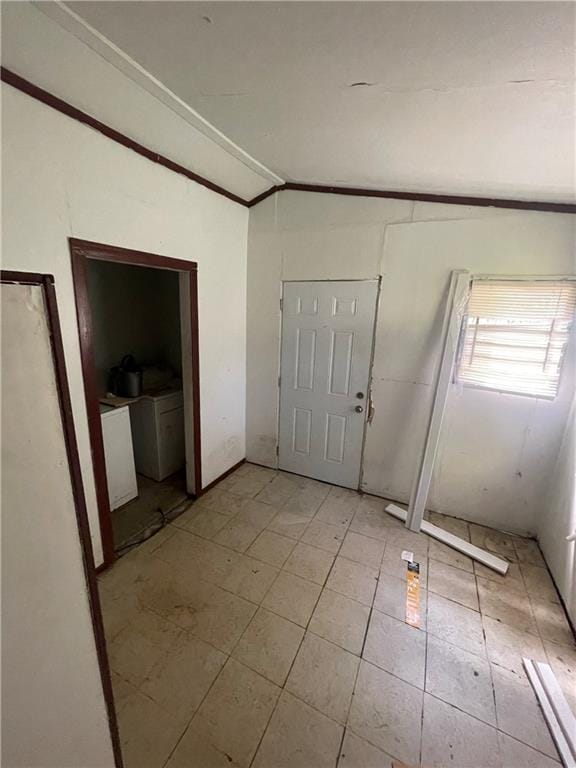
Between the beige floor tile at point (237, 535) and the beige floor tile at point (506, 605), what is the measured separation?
154cm

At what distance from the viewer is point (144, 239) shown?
6.57 ft

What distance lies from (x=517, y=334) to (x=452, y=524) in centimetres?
159

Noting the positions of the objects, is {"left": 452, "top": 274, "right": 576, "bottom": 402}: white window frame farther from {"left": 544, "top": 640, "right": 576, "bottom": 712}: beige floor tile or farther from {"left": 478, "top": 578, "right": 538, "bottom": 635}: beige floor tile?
{"left": 544, "top": 640, "right": 576, "bottom": 712}: beige floor tile

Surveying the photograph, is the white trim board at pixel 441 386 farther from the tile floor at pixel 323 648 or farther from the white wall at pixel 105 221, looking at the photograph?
the white wall at pixel 105 221

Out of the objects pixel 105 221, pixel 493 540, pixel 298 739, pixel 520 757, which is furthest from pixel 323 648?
pixel 105 221

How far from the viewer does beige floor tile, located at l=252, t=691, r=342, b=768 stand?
3.96ft

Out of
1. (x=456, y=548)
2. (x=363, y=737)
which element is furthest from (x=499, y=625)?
(x=363, y=737)

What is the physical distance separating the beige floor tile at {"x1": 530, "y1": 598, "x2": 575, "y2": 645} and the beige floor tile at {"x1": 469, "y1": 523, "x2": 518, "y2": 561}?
0.37 m

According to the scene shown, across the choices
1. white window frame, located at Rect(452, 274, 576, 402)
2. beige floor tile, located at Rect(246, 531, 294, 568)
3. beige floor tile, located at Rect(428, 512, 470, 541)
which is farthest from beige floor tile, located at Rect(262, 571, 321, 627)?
white window frame, located at Rect(452, 274, 576, 402)

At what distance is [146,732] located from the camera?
1.27 m

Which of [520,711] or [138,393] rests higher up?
[138,393]

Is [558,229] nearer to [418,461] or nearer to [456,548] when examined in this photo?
[418,461]

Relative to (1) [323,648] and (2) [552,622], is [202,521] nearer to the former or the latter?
(1) [323,648]

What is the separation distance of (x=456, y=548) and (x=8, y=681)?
2.55 m
